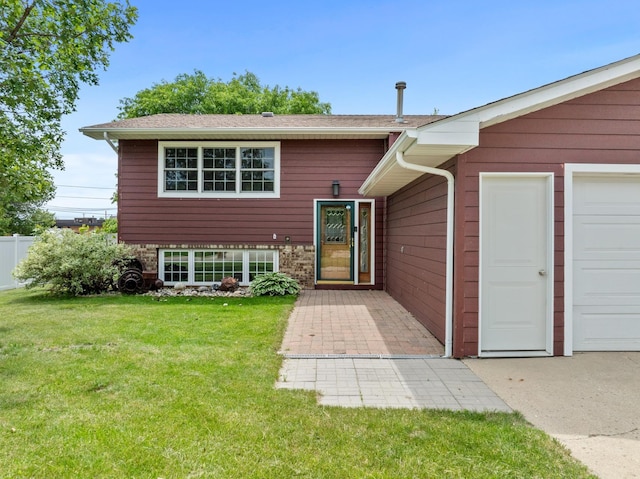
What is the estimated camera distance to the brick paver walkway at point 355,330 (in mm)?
4355

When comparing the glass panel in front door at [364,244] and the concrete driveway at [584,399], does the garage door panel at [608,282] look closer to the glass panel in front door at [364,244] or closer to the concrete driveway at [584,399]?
the concrete driveway at [584,399]

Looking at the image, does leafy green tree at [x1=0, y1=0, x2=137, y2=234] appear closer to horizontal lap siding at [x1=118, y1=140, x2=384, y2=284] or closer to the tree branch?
the tree branch

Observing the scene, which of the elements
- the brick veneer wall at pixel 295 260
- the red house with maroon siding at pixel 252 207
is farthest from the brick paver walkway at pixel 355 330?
the red house with maroon siding at pixel 252 207

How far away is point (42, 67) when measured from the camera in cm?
777

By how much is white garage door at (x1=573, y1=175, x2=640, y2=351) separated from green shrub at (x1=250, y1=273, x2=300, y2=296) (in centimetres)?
525

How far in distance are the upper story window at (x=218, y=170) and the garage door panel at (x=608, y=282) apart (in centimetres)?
635

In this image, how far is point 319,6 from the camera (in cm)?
979

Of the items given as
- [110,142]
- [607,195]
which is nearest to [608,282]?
[607,195]

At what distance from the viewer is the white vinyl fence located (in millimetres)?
9492

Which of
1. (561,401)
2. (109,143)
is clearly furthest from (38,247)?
(561,401)

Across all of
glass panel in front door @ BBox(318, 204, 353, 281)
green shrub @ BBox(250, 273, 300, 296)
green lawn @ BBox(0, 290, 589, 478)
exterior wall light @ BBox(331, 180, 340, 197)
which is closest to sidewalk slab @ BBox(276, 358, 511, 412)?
green lawn @ BBox(0, 290, 589, 478)

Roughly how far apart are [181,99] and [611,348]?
22.1 meters

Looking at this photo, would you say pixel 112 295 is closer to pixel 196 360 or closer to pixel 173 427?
pixel 196 360

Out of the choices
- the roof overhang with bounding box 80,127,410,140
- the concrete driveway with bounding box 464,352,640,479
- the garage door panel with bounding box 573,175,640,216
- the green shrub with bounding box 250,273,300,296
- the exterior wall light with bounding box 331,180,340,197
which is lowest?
the concrete driveway with bounding box 464,352,640,479
